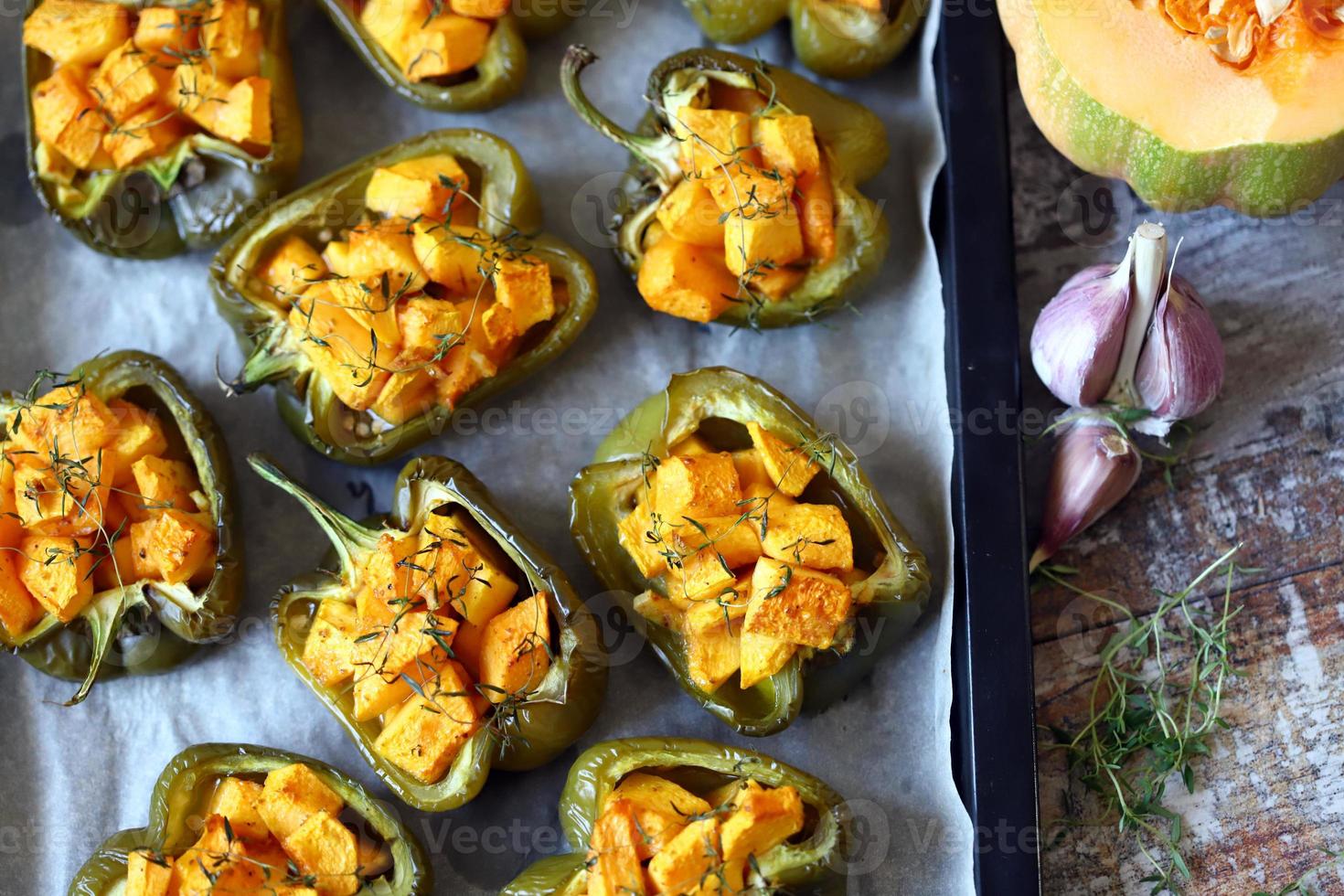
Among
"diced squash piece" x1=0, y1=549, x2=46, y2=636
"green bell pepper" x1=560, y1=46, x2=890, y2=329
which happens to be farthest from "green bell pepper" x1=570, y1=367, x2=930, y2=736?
"diced squash piece" x1=0, y1=549, x2=46, y2=636

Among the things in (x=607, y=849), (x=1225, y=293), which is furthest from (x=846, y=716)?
(x=1225, y=293)

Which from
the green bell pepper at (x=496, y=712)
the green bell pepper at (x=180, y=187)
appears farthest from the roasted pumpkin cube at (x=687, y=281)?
the green bell pepper at (x=180, y=187)

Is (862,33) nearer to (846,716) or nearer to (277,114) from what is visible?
(277,114)

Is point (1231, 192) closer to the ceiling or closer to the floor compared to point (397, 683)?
closer to the ceiling

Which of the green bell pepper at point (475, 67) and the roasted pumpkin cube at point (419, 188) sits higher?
the green bell pepper at point (475, 67)

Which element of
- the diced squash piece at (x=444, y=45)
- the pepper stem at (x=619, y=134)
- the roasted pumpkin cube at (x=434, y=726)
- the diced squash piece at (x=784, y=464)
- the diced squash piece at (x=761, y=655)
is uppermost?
the diced squash piece at (x=444, y=45)

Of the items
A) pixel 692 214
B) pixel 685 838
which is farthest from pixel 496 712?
pixel 692 214

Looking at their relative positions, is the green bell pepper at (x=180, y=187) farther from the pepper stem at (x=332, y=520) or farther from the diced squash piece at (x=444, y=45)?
the pepper stem at (x=332, y=520)

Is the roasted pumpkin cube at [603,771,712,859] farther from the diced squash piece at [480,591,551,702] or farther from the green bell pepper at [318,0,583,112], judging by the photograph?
the green bell pepper at [318,0,583,112]
